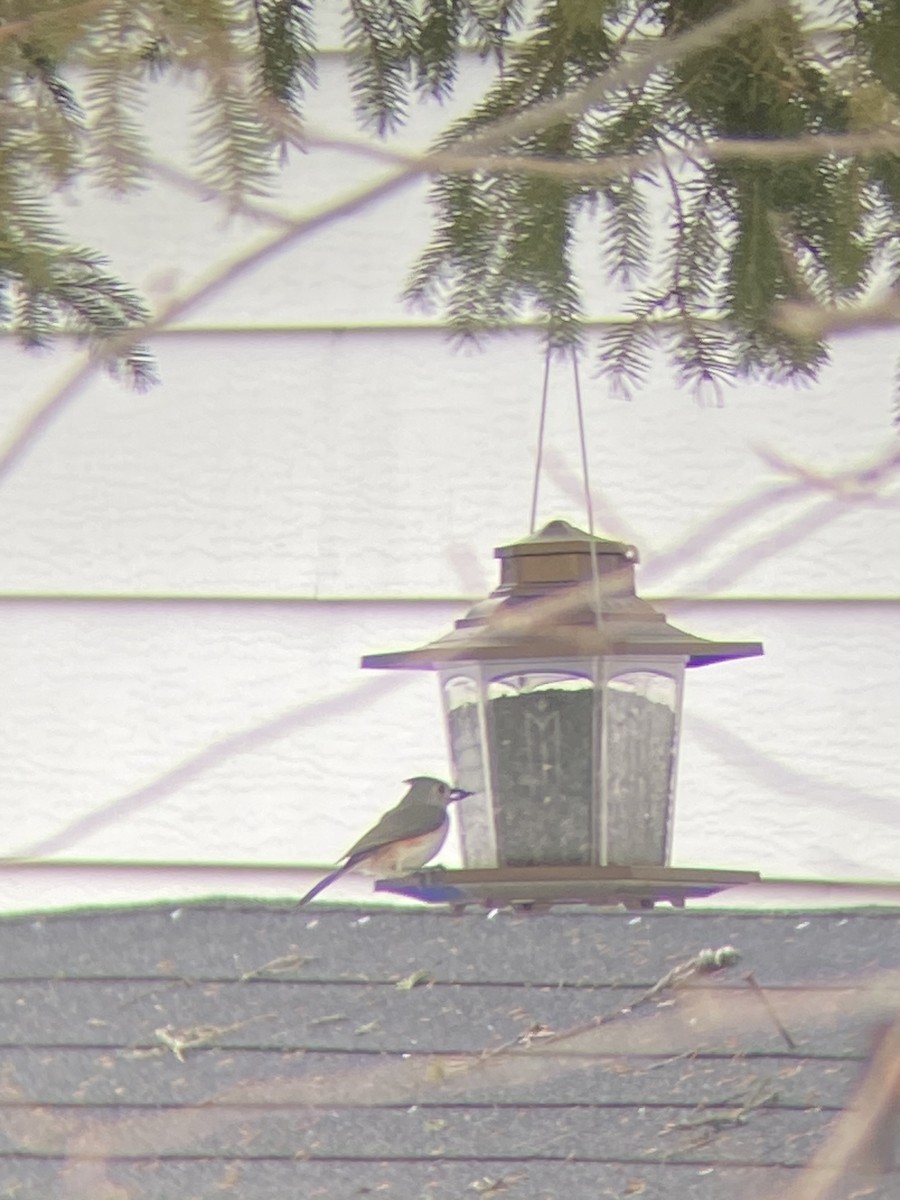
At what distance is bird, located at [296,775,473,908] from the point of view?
80.2 inches

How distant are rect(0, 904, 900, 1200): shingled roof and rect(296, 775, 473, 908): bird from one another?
0.12 meters

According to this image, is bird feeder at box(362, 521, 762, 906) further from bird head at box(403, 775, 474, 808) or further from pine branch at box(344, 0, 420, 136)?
pine branch at box(344, 0, 420, 136)

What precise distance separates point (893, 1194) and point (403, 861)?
639 millimetres

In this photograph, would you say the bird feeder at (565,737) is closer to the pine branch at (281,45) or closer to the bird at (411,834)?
the bird at (411,834)

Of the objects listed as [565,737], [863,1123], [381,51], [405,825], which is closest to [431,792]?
[405,825]

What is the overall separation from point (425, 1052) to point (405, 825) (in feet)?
0.89

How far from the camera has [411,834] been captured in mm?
2039

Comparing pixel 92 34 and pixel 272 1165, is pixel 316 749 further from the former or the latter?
pixel 92 34

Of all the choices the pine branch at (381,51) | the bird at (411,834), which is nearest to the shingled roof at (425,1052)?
the bird at (411,834)

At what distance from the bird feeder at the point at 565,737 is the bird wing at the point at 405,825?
2.2 inches

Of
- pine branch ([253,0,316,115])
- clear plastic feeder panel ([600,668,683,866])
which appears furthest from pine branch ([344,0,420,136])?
clear plastic feeder panel ([600,668,683,866])

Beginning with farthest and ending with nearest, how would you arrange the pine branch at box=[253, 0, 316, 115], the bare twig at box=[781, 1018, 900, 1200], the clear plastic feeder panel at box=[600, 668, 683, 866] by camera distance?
the clear plastic feeder panel at box=[600, 668, 683, 866], the pine branch at box=[253, 0, 316, 115], the bare twig at box=[781, 1018, 900, 1200]

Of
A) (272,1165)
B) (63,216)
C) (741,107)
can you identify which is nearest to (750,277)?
(741,107)

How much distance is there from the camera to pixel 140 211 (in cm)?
280
